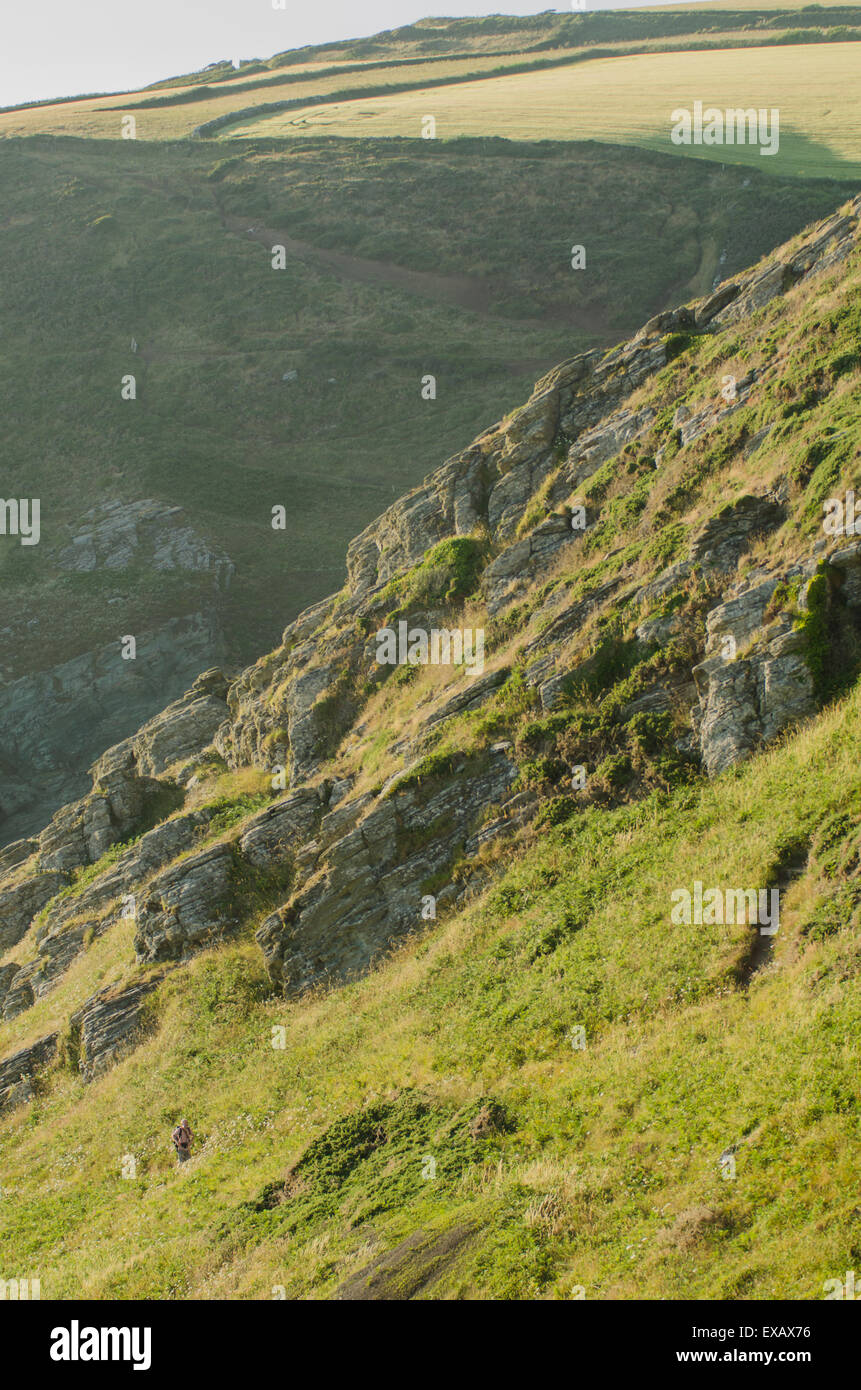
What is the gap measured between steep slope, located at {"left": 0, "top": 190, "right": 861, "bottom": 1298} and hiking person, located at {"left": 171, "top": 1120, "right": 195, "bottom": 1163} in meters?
0.56

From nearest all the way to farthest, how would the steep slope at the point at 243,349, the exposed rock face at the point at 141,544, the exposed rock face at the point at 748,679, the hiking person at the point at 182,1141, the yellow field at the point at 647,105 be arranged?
the exposed rock face at the point at 748,679, the hiking person at the point at 182,1141, the steep slope at the point at 243,349, the exposed rock face at the point at 141,544, the yellow field at the point at 647,105

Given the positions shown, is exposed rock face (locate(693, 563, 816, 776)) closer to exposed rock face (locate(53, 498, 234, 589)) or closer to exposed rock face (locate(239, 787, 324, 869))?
exposed rock face (locate(239, 787, 324, 869))

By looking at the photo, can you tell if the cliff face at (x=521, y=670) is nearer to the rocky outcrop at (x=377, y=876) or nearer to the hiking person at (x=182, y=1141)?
the rocky outcrop at (x=377, y=876)

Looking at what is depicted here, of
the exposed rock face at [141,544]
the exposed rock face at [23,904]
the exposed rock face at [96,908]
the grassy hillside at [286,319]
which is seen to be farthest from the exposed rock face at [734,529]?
the exposed rock face at [141,544]

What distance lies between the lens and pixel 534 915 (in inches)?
590

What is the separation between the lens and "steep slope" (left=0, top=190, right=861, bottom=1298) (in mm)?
9703

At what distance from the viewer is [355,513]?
186 ft

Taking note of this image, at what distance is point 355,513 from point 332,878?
40973mm

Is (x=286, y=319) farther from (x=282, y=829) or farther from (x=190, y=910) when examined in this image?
(x=190, y=910)

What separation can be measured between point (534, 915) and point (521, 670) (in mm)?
5145

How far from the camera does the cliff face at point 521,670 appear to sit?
→ 15.6m

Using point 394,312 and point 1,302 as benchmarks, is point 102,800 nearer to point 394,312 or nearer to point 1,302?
point 394,312

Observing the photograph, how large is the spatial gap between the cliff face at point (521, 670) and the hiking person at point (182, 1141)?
10.0 ft
